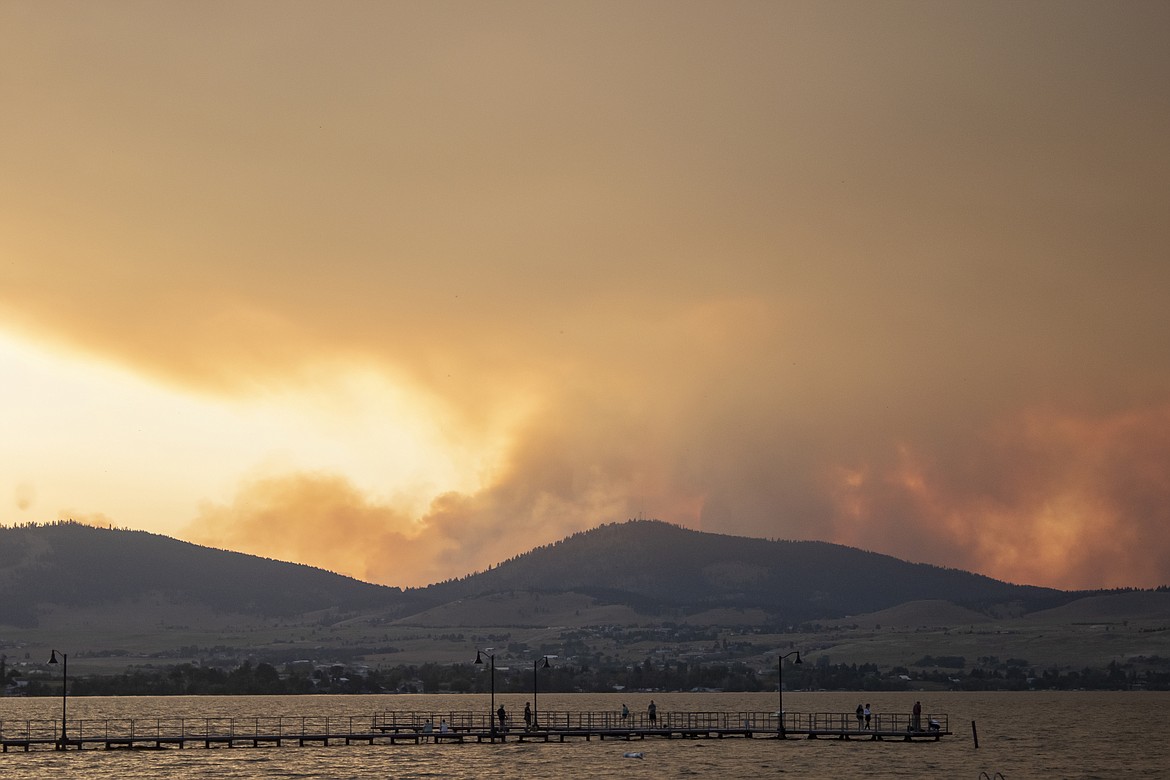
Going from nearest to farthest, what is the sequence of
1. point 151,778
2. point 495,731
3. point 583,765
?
1. point 151,778
2. point 583,765
3. point 495,731

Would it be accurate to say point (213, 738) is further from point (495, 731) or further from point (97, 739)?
point (495, 731)

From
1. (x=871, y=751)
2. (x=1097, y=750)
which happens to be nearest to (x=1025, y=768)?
(x=871, y=751)

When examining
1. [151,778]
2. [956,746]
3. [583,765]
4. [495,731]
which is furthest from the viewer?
[956,746]

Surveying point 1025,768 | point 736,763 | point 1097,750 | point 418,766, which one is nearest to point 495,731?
point 418,766

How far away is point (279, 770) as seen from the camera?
155875 mm

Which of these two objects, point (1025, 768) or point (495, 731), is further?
point (495, 731)

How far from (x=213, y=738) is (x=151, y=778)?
19.4 m

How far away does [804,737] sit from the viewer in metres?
197

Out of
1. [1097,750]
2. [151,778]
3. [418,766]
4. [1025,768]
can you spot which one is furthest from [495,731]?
[1097,750]

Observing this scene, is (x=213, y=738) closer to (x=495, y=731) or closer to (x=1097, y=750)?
(x=495, y=731)

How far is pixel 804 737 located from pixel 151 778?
8867 centimetres

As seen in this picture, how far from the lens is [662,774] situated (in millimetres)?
146625

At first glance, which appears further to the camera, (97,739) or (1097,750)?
(1097,750)

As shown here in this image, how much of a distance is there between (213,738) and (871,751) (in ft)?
247
